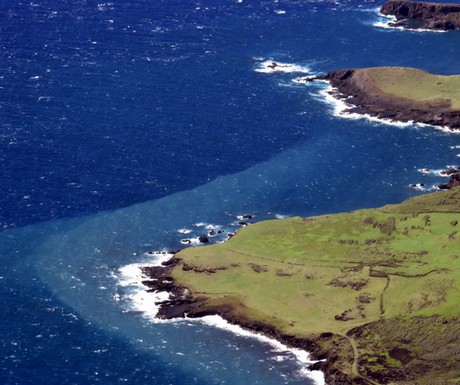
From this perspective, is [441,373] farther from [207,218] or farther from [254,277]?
[207,218]

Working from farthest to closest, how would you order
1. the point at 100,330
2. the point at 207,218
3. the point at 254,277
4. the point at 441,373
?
the point at 207,218, the point at 254,277, the point at 100,330, the point at 441,373

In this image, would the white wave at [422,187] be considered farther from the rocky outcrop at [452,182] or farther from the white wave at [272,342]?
the white wave at [272,342]

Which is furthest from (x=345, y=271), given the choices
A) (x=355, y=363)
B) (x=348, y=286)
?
(x=355, y=363)

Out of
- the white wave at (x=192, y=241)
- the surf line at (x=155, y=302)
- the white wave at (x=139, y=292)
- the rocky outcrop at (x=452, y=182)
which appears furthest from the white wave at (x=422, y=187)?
the white wave at (x=139, y=292)

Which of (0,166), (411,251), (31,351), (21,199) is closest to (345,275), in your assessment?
(411,251)

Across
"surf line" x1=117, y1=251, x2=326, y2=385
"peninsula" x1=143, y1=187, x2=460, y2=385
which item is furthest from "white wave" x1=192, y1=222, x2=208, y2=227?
"surf line" x1=117, y1=251, x2=326, y2=385

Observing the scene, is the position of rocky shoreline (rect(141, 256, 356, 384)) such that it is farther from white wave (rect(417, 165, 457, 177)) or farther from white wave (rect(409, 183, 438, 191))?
white wave (rect(417, 165, 457, 177))
